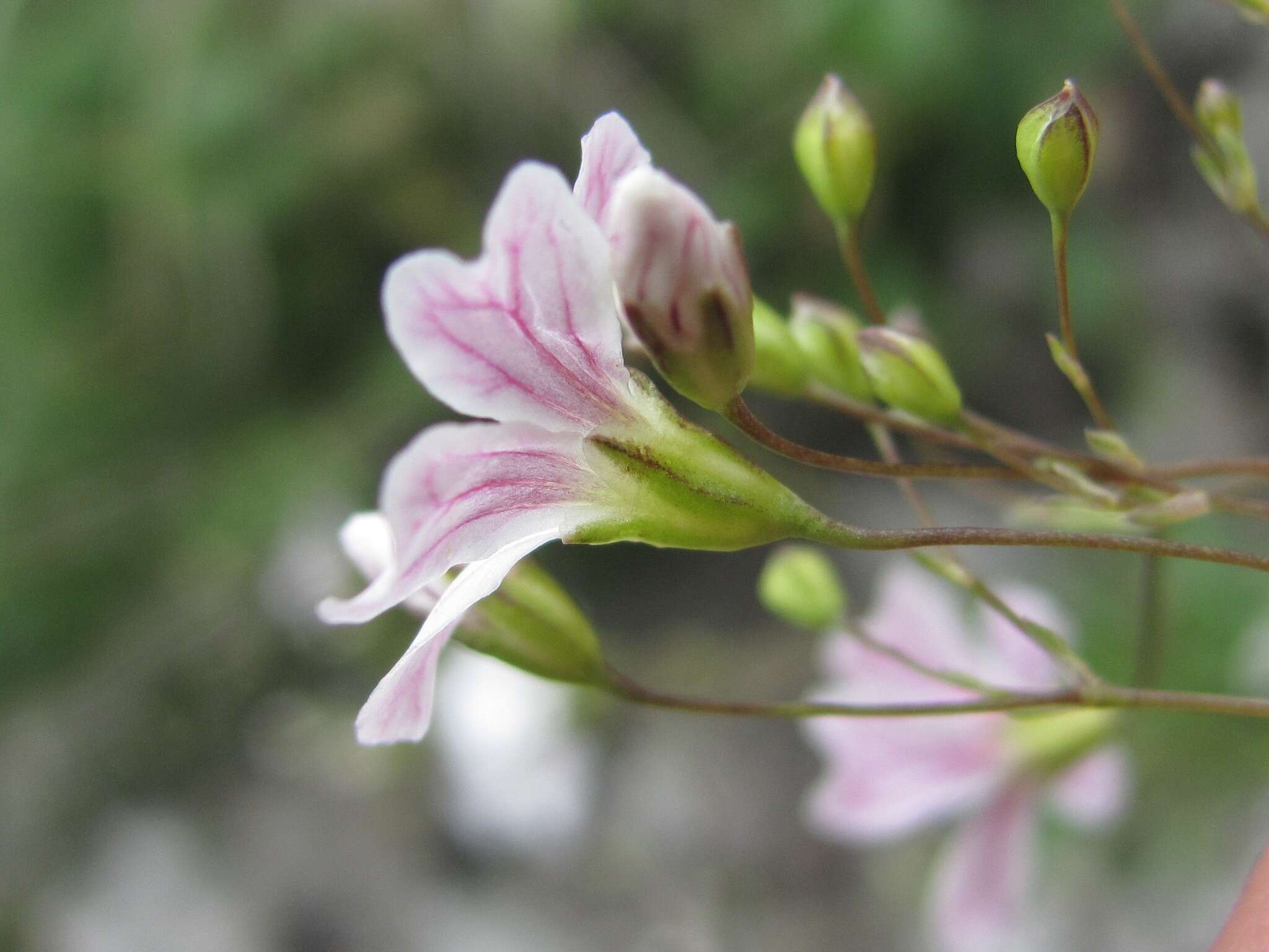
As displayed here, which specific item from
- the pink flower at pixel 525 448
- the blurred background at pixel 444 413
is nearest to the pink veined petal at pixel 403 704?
the pink flower at pixel 525 448

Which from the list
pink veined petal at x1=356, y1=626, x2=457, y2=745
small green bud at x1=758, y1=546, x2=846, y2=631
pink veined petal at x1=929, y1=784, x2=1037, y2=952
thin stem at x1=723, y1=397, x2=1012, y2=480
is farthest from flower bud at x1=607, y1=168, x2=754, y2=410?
pink veined petal at x1=929, y1=784, x2=1037, y2=952

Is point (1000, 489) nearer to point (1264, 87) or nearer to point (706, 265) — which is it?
point (706, 265)

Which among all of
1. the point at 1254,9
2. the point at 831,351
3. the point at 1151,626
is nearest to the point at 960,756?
the point at 1151,626

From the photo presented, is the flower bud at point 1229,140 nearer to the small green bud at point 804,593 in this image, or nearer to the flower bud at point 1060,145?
the flower bud at point 1060,145

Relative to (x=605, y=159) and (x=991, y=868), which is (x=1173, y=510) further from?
(x=991, y=868)

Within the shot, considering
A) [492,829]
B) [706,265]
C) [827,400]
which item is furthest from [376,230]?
[706,265]

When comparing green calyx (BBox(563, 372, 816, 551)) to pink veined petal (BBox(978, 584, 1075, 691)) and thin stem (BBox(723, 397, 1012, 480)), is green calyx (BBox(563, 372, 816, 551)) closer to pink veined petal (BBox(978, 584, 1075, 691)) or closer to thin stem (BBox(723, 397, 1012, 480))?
thin stem (BBox(723, 397, 1012, 480))
